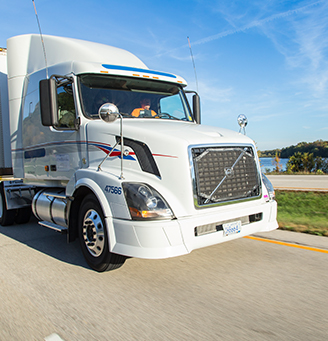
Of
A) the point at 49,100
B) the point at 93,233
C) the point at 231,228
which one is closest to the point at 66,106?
the point at 49,100

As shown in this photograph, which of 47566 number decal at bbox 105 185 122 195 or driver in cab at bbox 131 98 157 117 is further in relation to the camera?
driver in cab at bbox 131 98 157 117

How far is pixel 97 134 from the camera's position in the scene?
4703mm

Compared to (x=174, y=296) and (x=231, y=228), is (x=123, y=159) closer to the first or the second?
(x=231, y=228)

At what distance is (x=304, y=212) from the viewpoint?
7.93 meters

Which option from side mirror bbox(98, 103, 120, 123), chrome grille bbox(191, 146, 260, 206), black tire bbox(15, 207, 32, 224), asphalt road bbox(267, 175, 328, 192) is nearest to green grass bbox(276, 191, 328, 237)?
asphalt road bbox(267, 175, 328, 192)

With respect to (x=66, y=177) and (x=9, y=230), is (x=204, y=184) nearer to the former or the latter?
(x=66, y=177)

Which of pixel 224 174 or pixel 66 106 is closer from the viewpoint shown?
pixel 224 174

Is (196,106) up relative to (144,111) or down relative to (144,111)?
up

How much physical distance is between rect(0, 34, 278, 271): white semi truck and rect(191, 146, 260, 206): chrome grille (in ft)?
0.04

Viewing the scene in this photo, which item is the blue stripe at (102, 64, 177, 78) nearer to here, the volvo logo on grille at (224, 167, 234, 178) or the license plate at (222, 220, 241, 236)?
the volvo logo on grille at (224, 167, 234, 178)

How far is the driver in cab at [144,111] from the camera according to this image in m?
5.22

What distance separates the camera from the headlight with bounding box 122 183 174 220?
3.70 meters

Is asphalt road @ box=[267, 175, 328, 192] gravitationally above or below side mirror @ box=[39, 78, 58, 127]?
below

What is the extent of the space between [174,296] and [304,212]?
17.9ft
